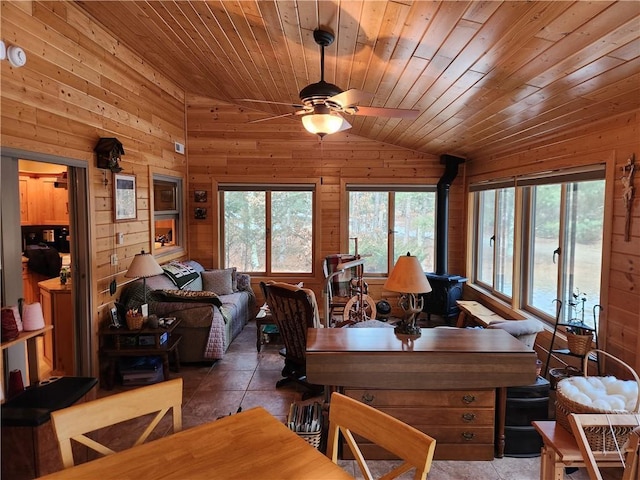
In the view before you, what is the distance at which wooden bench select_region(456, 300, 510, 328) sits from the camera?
449cm

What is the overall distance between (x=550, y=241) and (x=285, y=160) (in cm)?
385

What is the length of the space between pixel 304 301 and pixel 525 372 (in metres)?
1.63

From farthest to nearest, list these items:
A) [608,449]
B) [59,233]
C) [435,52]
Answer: [59,233]
[435,52]
[608,449]

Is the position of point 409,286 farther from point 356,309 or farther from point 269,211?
point 269,211

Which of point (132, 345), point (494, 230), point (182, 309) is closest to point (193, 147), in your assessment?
point (182, 309)

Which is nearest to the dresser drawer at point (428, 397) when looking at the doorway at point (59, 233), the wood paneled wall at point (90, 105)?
the doorway at point (59, 233)

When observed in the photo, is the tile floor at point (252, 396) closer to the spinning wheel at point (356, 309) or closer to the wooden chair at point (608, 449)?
the wooden chair at point (608, 449)

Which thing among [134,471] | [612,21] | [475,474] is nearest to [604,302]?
[475,474]

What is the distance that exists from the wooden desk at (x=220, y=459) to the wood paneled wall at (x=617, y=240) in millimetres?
2507

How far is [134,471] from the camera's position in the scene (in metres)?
1.38

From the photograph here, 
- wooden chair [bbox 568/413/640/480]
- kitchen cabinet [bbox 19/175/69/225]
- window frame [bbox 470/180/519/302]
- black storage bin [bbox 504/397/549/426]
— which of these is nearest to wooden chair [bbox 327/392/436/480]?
wooden chair [bbox 568/413/640/480]

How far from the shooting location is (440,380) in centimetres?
253

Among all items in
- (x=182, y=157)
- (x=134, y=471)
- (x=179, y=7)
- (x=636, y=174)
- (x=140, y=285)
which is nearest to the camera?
(x=134, y=471)

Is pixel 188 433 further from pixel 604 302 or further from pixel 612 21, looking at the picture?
pixel 604 302
